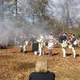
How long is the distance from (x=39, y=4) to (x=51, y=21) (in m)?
0.59

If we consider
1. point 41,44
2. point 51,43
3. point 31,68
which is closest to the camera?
point 31,68

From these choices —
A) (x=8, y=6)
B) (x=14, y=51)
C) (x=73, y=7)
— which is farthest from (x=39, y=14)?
(x=14, y=51)

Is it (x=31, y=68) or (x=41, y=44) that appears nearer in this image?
(x=31, y=68)

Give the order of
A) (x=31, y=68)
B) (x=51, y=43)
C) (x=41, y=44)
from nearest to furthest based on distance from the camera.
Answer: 1. (x=31, y=68)
2. (x=51, y=43)
3. (x=41, y=44)

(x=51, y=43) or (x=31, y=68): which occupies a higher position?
(x=51, y=43)

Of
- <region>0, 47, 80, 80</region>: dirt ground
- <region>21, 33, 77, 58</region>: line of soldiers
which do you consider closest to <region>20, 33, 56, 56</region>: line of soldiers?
<region>21, 33, 77, 58</region>: line of soldiers

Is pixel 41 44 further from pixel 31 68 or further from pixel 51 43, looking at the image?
pixel 31 68

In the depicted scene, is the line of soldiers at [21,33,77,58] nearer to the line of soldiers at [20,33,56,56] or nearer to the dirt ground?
the line of soldiers at [20,33,56,56]

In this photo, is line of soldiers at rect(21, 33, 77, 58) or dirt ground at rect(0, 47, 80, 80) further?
line of soldiers at rect(21, 33, 77, 58)

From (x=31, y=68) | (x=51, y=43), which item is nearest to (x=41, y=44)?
(x=51, y=43)

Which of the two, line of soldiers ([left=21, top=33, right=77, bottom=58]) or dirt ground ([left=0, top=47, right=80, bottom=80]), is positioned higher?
line of soldiers ([left=21, top=33, right=77, bottom=58])

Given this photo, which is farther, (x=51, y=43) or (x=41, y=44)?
(x=41, y=44)

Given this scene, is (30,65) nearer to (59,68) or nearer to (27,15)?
(59,68)

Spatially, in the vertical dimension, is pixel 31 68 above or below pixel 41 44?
below
